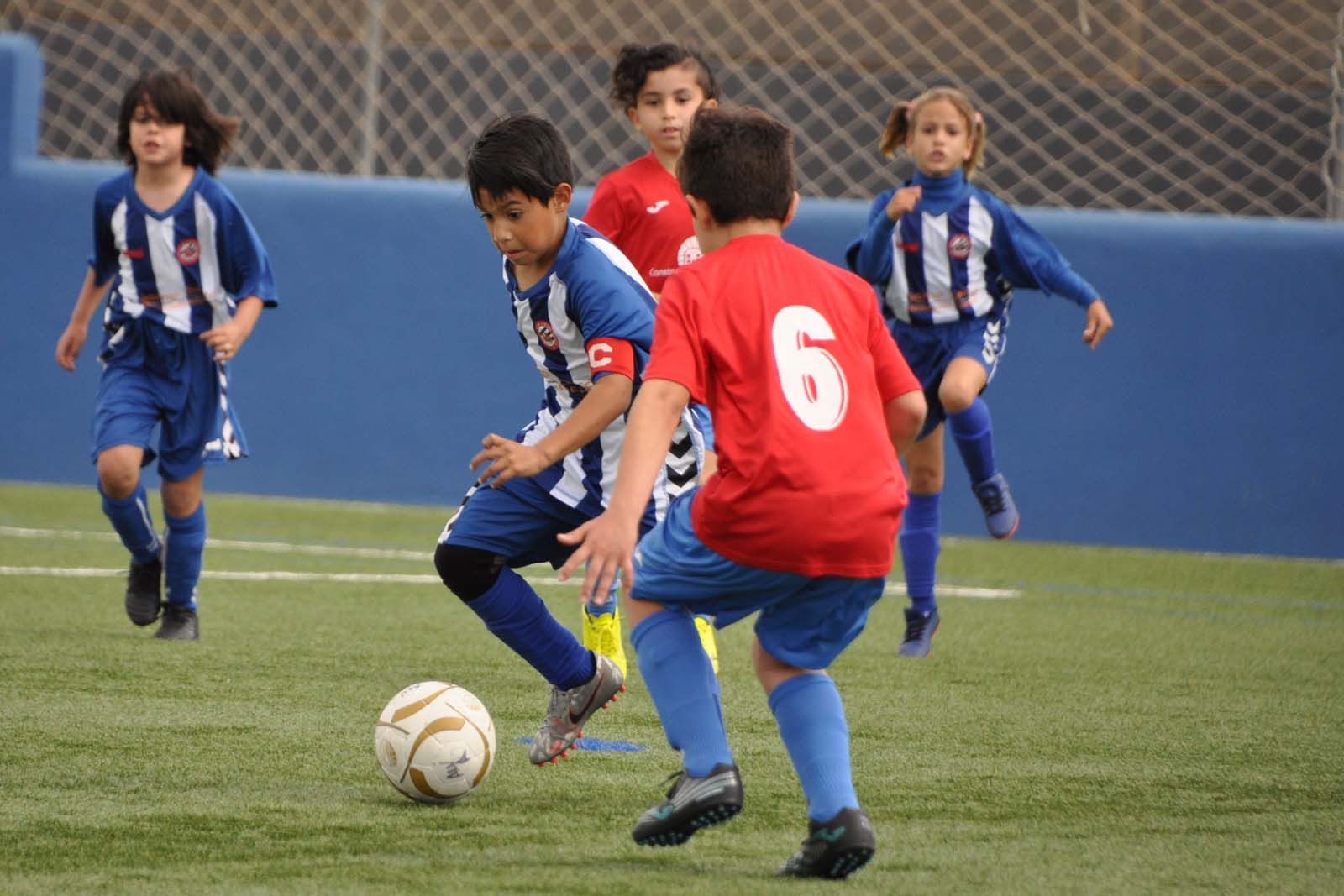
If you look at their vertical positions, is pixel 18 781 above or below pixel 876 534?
below

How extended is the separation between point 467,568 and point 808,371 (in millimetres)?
1011

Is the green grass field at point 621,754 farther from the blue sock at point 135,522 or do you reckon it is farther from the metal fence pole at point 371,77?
the metal fence pole at point 371,77

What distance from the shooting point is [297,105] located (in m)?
8.99

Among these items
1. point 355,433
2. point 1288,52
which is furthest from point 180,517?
point 1288,52

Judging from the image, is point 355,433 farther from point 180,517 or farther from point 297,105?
point 180,517

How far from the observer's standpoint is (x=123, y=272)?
5.12 m

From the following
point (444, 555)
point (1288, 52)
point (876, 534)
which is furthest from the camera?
point (1288, 52)

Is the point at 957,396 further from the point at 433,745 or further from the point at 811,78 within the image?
the point at 811,78

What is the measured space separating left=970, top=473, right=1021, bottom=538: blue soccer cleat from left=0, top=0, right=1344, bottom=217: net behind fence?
112 inches

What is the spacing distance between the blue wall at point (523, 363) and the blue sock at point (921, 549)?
8.53ft

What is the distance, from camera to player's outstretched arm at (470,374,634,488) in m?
2.94

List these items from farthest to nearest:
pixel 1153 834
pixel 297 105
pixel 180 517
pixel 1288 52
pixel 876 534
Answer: pixel 297 105 < pixel 1288 52 < pixel 180 517 < pixel 1153 834 < pixel 876 534

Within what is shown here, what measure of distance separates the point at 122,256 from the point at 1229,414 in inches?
179

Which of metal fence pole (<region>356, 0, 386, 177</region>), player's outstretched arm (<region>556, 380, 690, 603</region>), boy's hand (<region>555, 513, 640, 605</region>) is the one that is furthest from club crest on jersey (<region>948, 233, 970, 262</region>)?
metal fence pole (<region>356, 0, 386, 177</region>)
